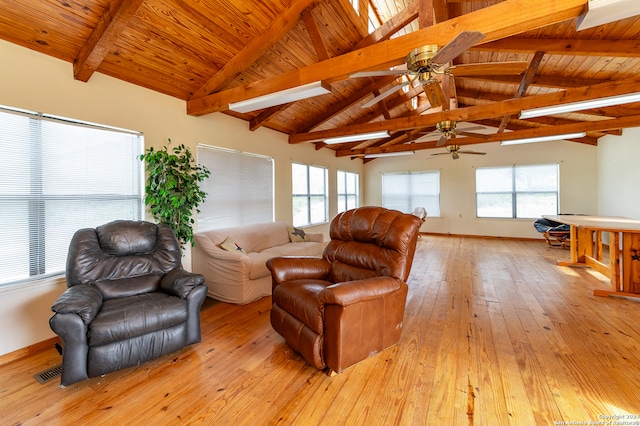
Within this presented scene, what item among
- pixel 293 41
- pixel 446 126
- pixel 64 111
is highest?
pixel 293 41

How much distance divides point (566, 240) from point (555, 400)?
20.5 ft

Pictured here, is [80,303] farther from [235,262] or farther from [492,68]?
[492,68]

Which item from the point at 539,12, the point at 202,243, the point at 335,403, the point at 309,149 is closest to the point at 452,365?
the point at 335,403

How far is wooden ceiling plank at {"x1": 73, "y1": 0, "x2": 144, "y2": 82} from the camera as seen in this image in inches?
82.6

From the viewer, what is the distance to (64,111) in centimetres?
253

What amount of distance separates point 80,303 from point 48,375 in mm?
746

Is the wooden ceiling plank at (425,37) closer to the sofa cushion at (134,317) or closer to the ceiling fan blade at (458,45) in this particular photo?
the ceiling fan blade at (458,45)

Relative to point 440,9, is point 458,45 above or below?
below

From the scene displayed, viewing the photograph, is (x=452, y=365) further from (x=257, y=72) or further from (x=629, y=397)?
(x=257, y=72)

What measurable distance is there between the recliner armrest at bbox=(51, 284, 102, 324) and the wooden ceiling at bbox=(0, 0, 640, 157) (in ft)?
6.66

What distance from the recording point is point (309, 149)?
669 centimetres

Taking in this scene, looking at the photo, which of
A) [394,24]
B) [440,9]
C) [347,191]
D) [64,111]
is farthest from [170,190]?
[347,191]

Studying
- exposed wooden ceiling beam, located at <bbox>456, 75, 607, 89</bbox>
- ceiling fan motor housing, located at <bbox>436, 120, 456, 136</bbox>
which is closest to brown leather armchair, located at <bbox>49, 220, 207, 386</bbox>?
ceiling fan motor housing, located at <bbox>436, 120, 456, 136</bbox>

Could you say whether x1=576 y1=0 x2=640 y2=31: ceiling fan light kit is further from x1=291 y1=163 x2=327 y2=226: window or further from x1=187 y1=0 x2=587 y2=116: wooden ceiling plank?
x1=291 y1=163 x2=327 y2=226: window
